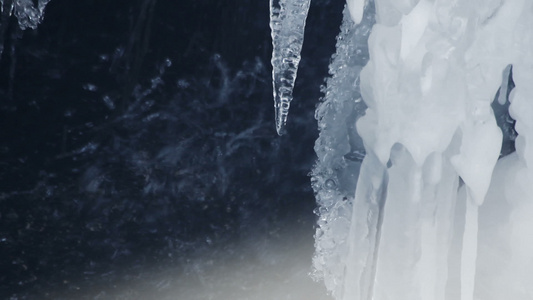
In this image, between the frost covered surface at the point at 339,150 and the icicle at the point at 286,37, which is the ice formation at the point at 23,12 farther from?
the frost covered surface at the point at 339,150

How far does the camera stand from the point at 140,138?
1.58 meters

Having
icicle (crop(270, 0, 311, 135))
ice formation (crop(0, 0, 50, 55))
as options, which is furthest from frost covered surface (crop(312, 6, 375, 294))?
ice formation (crop(0, 0, 50, 55))

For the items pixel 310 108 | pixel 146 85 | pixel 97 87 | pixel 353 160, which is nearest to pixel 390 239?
pixel 353 160

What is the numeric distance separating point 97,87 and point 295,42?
617mm

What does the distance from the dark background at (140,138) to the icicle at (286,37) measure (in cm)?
14

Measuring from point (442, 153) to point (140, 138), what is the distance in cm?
95

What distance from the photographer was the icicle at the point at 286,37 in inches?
59.1

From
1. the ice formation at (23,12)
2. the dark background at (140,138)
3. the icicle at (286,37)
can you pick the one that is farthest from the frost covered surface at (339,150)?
the ice formation at (23,12)

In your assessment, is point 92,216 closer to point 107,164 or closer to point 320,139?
point 107,164

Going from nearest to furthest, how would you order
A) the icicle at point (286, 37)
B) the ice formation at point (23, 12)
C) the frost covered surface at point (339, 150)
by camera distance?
A: the ice formation at point (23, 12) → the icicle at point (286, 37) → the frost covered surface at point (339, 150)

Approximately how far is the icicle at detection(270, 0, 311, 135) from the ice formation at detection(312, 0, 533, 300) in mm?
169

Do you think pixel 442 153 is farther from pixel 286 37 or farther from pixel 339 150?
pixel 286 37

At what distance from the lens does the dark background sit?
1428mm

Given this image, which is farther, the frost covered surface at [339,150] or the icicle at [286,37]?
the frost covered surface at [339,150]
